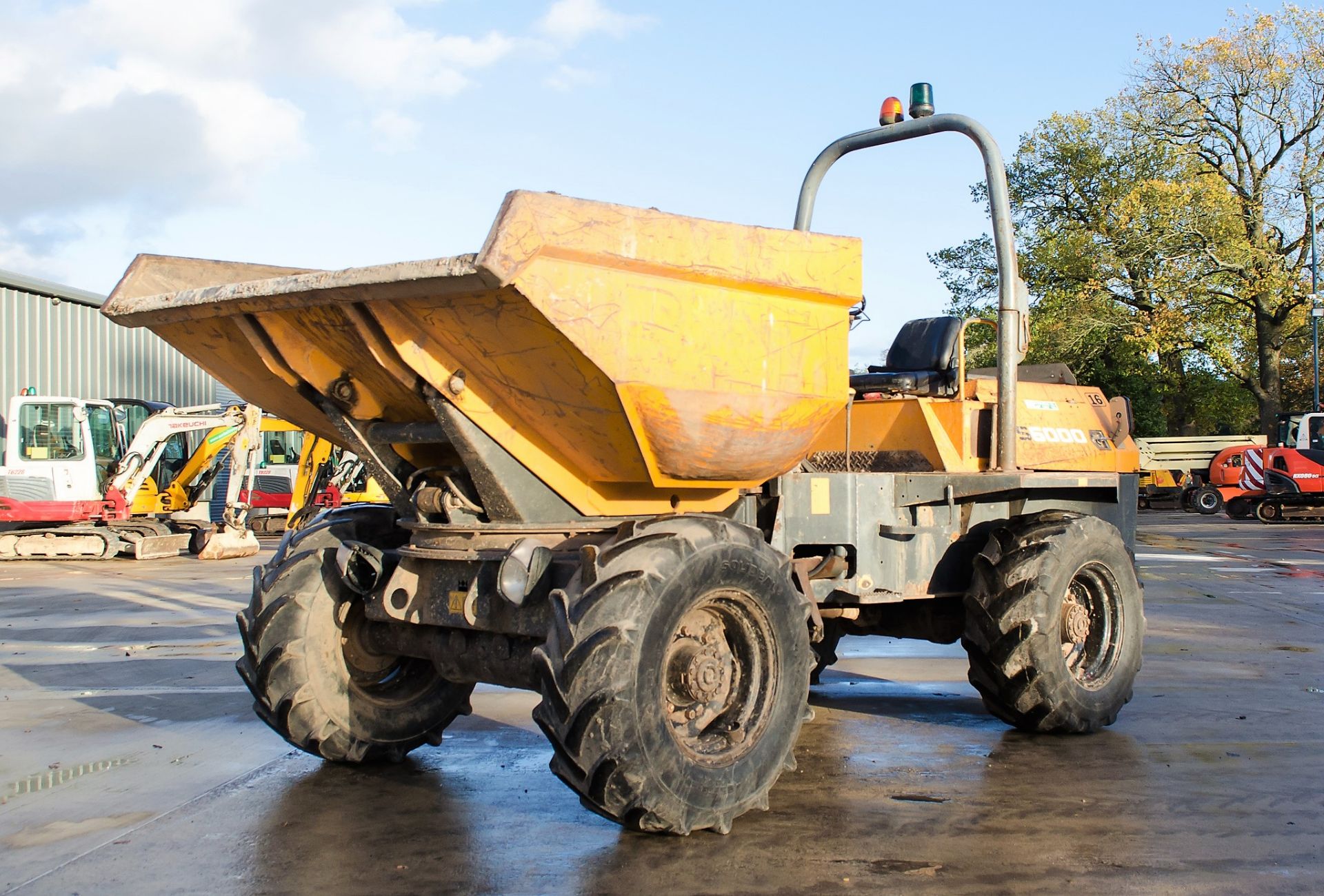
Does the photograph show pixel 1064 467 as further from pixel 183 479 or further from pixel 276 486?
pixel 276 486

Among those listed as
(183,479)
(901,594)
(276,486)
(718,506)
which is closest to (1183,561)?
(901,594)

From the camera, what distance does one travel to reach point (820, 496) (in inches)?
219

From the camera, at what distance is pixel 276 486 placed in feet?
87.7

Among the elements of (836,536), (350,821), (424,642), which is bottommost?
(350,821)

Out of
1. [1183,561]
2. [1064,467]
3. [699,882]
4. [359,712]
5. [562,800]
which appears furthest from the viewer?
[1183,561]

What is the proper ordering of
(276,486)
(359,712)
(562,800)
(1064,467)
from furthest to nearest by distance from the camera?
(276,486), (1064,467), (359,712), (562,800)

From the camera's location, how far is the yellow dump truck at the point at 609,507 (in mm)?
4082

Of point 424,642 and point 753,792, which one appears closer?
point 753,792

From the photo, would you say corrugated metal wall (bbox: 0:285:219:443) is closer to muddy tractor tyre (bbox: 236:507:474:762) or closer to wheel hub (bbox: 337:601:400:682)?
muddy tractor tyre (bbox: 236:507:474:762)

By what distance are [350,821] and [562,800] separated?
33.0 inches

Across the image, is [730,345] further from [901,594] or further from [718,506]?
[901,594]

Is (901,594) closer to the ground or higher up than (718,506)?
closer to the ground

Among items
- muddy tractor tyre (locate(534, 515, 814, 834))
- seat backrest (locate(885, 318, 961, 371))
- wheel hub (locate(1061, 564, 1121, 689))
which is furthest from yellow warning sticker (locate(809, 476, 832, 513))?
wheel hub (locate(1061, 564, 1121, 689))

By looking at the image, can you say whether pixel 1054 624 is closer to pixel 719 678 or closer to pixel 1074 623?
pixel 1074 623
